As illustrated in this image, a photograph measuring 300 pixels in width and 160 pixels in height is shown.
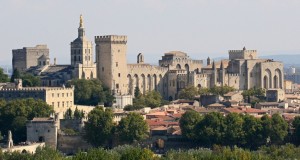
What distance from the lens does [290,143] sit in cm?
8331

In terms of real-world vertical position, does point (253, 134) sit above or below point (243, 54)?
below

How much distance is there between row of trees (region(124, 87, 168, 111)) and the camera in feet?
333

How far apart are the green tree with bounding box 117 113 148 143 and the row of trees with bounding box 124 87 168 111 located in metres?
15.6

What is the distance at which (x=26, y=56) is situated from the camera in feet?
396

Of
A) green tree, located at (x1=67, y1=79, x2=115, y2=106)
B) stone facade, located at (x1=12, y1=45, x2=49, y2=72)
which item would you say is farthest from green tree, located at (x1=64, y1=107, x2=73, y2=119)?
stone facade, located at (x1=12, y1=45, x2=49, y2=72)

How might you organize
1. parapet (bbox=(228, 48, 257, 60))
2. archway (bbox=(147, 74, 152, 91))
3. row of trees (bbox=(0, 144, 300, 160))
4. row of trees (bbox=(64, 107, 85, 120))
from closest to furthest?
row of trees (bbox=(0, 144, 300, 160)), row of trees (bbox=(64, 107, 85, 120)), archway (bbox=(147, 74, 152, 91)), parapet (bbox=(228, 48, 257, 60))

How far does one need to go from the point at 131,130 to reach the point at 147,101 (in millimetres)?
21522

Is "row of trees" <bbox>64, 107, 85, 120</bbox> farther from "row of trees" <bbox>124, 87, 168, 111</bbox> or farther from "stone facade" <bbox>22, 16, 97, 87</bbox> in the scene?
"stone facade" <bbox>22, 16, 97, 87</bbox>

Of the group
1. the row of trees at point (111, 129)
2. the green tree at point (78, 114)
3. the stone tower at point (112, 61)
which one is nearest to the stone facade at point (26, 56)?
the stone tower at point (112, 61)

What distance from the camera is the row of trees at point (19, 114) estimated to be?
86.4m

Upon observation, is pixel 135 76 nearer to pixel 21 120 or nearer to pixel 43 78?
pixel 43 78

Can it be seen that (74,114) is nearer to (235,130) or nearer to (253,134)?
(235,130)

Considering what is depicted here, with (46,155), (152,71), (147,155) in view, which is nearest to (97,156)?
(147,155)

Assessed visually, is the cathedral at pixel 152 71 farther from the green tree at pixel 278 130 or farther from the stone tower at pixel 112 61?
the green tree at pixel 278 130
